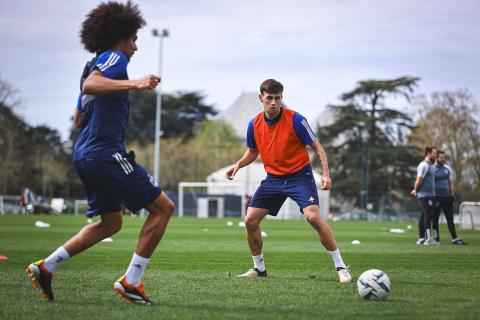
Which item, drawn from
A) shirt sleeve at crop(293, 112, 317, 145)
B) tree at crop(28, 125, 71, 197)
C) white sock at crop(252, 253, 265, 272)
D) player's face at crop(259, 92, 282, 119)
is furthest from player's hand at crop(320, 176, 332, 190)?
tree at crop(28, 125, 71, 197)

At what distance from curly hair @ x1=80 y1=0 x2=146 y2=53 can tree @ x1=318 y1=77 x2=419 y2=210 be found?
56039mm

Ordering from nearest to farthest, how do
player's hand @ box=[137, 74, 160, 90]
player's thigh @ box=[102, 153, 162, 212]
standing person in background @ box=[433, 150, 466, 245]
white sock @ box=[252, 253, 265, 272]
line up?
player's hand @ box=[137, 74, 160, 90] → player's thigh @ box=[102, 153, 162, 212] → white sock @ box=[252, 253, 265, 272] → standing person in background @ box=[433, 150, 466, 245]

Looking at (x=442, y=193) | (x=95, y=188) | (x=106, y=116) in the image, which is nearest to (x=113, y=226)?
(x=95, y=188)

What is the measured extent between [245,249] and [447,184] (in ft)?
19.1

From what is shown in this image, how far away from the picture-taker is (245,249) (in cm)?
1647

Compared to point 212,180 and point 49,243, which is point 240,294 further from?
point 212,180

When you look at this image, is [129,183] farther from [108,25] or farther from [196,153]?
[196,153]

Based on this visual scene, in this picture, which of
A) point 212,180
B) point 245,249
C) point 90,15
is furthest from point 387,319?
point 212,180

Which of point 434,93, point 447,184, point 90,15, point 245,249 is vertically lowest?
point 245,249

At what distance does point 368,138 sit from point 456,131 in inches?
473

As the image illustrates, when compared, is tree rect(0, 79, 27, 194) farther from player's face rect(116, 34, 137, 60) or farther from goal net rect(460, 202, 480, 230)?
player's face rect(116, 34, 137, 60)

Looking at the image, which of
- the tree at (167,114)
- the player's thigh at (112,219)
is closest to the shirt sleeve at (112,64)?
the player's thigh at (112,219)

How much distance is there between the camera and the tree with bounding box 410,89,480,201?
56906 millimetres

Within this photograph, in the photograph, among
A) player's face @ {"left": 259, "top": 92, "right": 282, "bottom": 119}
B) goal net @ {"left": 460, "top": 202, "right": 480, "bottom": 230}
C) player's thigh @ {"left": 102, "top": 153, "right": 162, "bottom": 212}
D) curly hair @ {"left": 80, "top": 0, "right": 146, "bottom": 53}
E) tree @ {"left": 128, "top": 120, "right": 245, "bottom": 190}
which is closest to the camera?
player's thigh @ {"left": 102, "top": 153, "right": 162, "bottom": 212}
